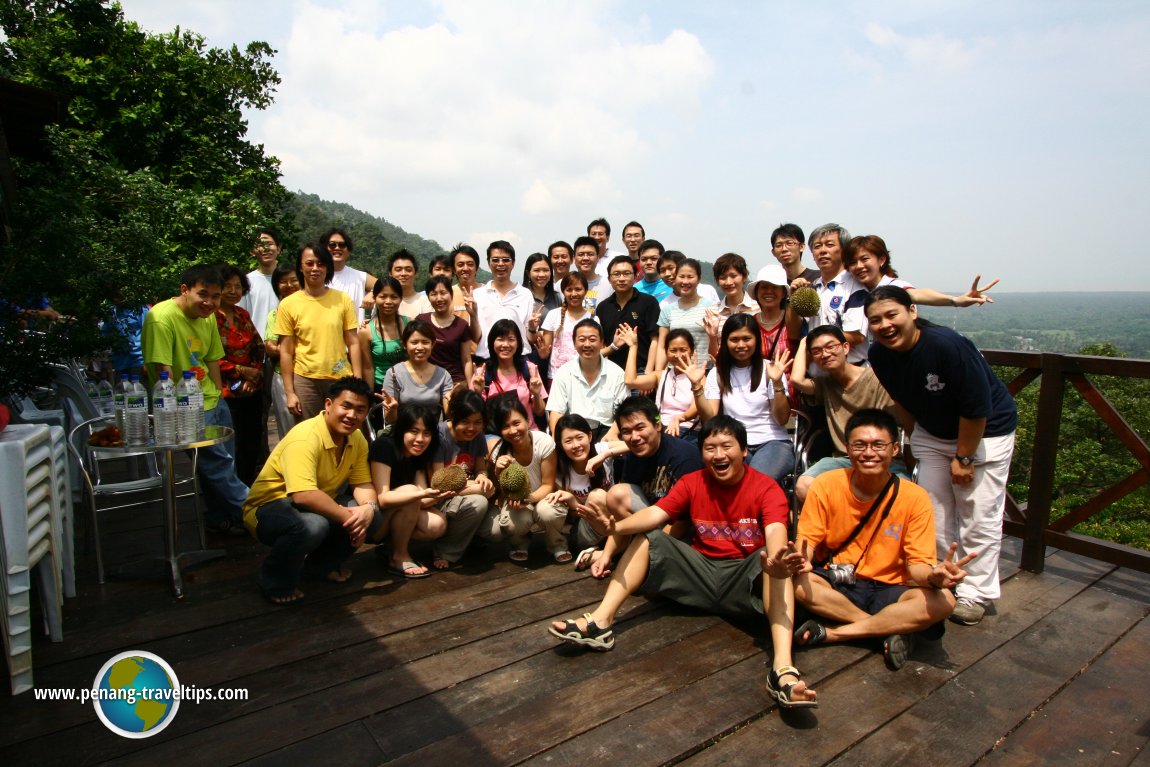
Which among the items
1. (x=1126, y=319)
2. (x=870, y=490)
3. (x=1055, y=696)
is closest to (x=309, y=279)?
(x=870, y=490)

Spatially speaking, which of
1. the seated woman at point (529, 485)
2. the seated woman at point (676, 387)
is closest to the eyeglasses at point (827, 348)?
the seated woman at point (676, 387)

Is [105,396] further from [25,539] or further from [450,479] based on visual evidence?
[450,479]

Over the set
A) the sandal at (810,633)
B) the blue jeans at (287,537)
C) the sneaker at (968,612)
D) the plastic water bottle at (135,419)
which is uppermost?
the plastic water bottle at (135,419)

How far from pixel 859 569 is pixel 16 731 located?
3.20m

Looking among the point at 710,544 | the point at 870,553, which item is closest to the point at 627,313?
the point at 710,544

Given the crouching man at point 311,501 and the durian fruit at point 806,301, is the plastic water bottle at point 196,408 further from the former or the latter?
the durian fruit at point 806,301

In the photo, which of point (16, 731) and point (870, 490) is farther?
point (870, 490)

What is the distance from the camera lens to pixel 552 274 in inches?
228

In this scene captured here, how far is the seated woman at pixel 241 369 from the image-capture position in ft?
14.0

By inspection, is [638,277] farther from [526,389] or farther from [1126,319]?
[1126,319]

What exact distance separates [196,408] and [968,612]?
152 inches

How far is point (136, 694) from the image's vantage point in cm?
248

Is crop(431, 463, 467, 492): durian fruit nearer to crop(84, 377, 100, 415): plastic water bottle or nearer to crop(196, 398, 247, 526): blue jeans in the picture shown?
crop(196, 398, 247, 526): blue jeans

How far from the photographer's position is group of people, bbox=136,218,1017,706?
2.91 meters
